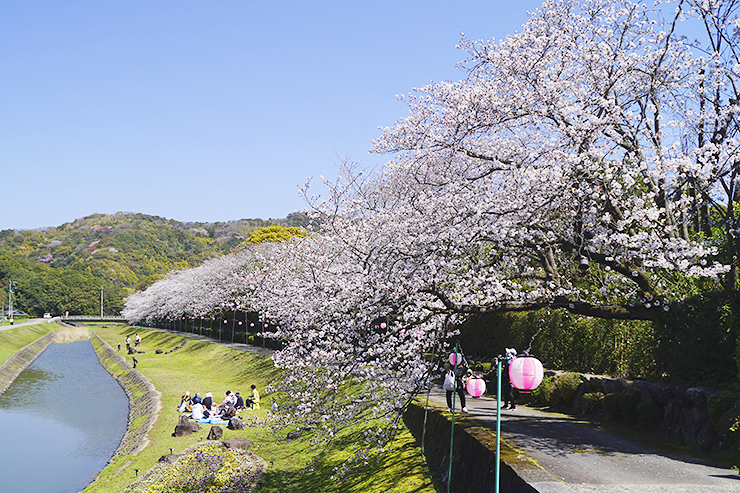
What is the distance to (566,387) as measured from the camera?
1277 cm

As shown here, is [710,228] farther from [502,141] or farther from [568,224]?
[502,141]

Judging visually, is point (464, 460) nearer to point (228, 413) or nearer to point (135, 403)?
point (228, 413)

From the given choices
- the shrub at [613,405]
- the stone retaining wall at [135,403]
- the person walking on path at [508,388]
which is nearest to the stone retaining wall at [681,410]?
the shrub at [613,405]

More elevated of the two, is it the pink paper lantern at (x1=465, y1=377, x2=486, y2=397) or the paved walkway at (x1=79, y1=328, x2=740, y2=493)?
the pink paper lantern at (x1=465, y1=377, x2=486, y2=397)

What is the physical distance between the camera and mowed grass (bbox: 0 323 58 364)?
41781mm

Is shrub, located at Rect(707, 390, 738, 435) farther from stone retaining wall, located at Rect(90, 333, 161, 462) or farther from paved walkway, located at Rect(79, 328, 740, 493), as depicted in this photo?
stone retaining wall, located at Rect(90, 333, 161, 462)

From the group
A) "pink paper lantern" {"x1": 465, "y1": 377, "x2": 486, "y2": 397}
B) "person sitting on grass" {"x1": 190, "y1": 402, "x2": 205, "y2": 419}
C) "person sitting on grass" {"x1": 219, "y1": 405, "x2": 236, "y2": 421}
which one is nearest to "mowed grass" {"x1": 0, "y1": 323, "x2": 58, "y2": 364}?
"person sitting on grass" {"x1": 190, "y1": 402, "x2": 205, "y2": 419}

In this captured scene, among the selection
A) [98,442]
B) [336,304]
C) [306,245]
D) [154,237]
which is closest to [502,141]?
[336,304]

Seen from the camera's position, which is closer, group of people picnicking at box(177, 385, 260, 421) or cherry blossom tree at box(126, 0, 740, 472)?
cherry blossom tree at box(126, 0, 740, 472)

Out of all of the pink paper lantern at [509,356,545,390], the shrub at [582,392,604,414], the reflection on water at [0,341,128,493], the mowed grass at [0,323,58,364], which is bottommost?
the reflection on water at [0,341,128,493]

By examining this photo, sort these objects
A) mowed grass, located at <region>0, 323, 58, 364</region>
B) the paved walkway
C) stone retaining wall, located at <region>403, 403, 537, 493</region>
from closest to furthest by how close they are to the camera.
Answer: the paved walkway, stone retaining wall, located at <region>403, 403, 537, 493</region>, mowed grass, located at <region>0, 323, 58, 364</region>

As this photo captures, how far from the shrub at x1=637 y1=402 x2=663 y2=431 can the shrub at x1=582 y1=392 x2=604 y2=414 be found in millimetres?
1426

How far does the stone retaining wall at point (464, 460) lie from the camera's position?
25.3 ft

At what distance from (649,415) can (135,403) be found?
79.4 feet
